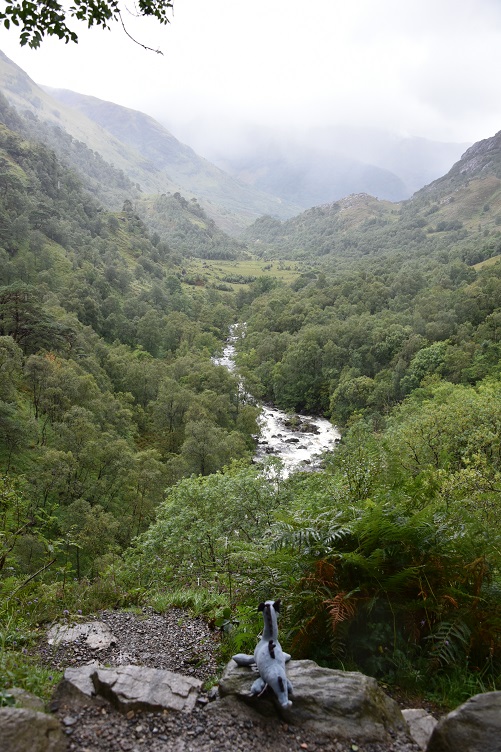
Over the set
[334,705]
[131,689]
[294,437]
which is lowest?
[294,437]

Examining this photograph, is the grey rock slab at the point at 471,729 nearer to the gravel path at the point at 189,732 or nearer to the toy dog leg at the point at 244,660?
the gravel path at the point at 189,732

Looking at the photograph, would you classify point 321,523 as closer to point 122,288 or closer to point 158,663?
point 158,663

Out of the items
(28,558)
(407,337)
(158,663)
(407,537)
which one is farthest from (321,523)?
(407,337)

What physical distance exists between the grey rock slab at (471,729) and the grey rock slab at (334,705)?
498mm

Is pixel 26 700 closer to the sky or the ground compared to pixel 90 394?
closer to the sky

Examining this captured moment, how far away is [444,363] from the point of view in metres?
58.7

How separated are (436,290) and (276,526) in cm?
9963

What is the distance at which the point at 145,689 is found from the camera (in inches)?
182

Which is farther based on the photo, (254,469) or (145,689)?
(254,469)

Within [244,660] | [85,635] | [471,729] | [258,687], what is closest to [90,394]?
[85,635]

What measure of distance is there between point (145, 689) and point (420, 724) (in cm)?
293

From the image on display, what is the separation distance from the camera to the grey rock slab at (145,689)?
4.41 m

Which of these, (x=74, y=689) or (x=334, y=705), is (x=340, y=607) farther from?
(x=74, y=689)

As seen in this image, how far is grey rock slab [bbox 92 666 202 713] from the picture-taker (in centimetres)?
441
